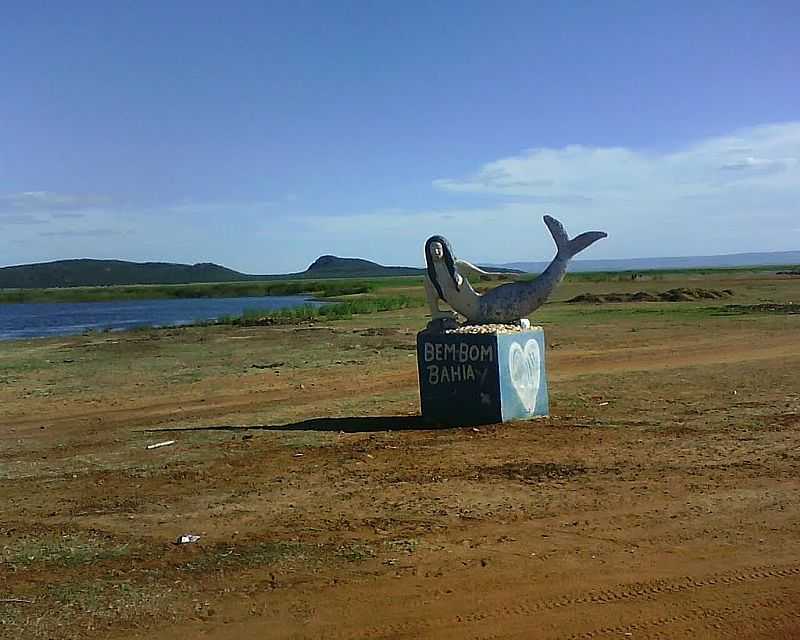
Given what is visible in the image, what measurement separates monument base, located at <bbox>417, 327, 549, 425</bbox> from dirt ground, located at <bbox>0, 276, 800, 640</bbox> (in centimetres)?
47

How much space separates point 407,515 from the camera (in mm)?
9500

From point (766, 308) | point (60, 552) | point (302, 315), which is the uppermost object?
point (302, 315)

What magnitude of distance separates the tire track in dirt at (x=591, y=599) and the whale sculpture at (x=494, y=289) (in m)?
8.08

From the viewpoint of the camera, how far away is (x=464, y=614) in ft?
22.5

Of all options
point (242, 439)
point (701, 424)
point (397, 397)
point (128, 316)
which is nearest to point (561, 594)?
point (701, 424)

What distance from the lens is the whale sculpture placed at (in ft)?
49.8

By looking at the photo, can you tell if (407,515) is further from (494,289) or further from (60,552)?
(494,289)

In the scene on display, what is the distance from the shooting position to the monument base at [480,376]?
14383 millimetres

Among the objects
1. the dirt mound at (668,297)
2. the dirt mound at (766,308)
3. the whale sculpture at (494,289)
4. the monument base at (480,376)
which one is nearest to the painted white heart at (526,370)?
the monument base at (480,376)

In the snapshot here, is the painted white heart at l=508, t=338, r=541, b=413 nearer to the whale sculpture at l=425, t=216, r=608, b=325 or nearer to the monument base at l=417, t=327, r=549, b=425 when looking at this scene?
the monument base at l=417, t=327, r=549, b=425

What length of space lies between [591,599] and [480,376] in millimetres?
7569

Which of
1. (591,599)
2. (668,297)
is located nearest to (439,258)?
(591,599)

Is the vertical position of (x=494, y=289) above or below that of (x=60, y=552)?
above

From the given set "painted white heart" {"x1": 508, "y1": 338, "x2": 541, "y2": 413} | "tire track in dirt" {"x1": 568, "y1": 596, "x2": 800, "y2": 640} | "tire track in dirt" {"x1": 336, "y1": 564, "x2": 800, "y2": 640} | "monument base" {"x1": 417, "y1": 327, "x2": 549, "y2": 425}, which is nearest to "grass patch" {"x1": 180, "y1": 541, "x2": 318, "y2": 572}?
"tire track in dirt" {"x1": 336, "y1": 564, "x2": 800, "y2": 640}
